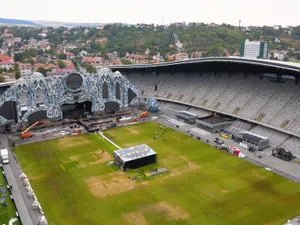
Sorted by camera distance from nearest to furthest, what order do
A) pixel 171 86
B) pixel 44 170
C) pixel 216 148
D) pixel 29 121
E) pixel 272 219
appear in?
pixel 272 219 < pixel 44 170 < pixel 216 148 < pixel 29 121 < pixel 171 86

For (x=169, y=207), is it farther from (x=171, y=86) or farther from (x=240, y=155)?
(x=171, y=86)

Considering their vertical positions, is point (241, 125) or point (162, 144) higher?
point (241, 125)

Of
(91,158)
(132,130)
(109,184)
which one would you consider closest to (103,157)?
(91,158)

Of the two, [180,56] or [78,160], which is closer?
[78,160]

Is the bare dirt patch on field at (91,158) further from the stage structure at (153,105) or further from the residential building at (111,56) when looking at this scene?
the residential building at (111,56)

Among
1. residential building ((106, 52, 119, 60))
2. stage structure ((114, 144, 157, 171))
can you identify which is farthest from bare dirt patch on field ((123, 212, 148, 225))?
residential building ((106, 52, 119, 60))

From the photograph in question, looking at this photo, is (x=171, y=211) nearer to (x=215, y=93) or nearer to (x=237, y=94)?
(x=237, y=94)

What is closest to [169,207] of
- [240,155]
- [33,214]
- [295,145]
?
[33,214]

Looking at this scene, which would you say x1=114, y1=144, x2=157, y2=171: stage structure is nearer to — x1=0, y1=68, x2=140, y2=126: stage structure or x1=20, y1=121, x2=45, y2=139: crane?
x1=20, y1=121, x2=45, y2=139: crane
